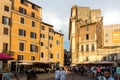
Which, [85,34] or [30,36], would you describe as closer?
[30,36]

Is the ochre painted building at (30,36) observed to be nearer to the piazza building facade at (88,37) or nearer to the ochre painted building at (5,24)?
the ochre painted building at (5,24)

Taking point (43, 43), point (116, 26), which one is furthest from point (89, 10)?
point (43, 43)

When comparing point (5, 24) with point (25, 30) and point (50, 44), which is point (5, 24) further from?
point (50, 44)

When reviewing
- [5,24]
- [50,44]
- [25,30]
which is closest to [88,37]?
[50,44]

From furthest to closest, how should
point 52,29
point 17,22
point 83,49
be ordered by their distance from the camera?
point 83,49 < point 52,29 < point 17,22

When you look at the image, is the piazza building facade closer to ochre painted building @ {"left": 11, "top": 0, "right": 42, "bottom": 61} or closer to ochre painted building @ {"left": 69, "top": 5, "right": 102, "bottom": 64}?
ochre painted building @ {"left": 69, "top": 5, "right": 102, "bottom": 64}

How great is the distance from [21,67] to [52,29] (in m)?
21.0

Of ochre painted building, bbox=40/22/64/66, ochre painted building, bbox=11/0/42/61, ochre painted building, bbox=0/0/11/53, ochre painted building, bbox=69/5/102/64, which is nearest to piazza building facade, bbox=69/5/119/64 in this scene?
ochre painted building, bbox=69/5/102/64

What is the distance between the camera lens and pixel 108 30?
76.1 meters

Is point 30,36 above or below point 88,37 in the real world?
below

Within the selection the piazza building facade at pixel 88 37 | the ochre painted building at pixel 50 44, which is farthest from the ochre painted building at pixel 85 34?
the ochre painted building at pixel 50 44

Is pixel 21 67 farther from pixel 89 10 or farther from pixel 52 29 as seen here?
pixel 89 10

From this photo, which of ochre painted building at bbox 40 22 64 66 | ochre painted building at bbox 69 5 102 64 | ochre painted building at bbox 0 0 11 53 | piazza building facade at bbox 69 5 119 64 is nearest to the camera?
ochre painted building at bbox 0 0 11 53

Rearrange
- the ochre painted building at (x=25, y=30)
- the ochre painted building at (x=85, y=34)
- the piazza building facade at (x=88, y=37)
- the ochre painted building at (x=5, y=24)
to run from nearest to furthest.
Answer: the ochre painted building at (x=5, y=24) < the ochre painted building at (x=25, y=30) < the piazza building facade at (x=88, y=37) < the ochre painted building at (x=85, y=34)
